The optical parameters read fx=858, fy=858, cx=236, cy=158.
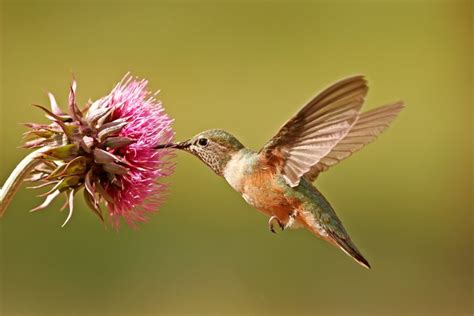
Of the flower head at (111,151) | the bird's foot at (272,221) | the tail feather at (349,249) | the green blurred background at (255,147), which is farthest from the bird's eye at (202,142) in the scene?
the green blurred background at (255,147)

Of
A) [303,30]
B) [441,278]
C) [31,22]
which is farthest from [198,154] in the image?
[303,30]

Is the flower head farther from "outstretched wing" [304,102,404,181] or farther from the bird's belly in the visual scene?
"outstretched wing" [304,102,404,181]

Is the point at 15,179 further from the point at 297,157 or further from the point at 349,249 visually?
the point at 349,249

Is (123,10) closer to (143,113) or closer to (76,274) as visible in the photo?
(76,274)

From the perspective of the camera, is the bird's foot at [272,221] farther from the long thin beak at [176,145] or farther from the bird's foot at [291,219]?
the long thin beak at [176,145]

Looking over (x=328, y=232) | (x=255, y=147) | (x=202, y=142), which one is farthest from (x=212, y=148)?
(x=255, y=147)
